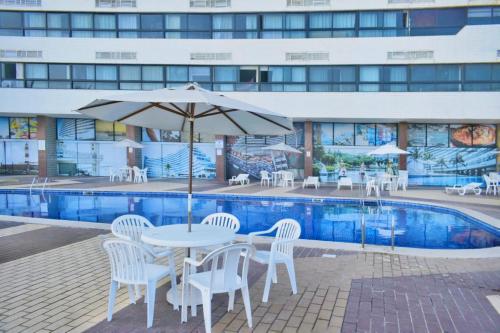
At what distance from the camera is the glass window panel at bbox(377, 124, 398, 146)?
840 inches

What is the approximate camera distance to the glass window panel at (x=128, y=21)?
2114cm

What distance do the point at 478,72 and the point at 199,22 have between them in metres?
14.0

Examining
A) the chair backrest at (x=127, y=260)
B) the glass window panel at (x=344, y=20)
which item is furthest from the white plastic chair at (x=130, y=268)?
the glass window panel at (x=344, y=20)

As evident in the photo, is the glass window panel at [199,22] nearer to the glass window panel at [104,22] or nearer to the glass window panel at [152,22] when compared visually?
the glass window panel at [152,22]

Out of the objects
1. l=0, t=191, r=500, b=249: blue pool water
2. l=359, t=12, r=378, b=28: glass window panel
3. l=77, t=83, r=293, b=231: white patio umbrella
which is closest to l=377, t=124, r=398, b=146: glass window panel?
l=359, t=12, r=378, b=28: glass window panel

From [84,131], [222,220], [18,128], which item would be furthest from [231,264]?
[18,128]

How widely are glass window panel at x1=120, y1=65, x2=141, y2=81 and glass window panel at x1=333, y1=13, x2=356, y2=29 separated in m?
10.5

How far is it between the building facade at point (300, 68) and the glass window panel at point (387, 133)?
5 cm

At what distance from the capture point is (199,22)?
20.9m

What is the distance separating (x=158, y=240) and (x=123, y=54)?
18.7 metres

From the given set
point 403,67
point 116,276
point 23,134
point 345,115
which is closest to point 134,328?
point 116,276

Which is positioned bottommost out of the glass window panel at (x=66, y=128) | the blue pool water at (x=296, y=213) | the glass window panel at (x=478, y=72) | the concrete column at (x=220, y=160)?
the blue pool water at (x=296, y=213)

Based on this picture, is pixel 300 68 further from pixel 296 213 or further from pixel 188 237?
pixel 188 237

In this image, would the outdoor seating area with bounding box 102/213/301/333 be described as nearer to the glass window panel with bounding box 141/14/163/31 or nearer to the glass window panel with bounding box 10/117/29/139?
the glass window panel with bounding box 141/14/163/31
